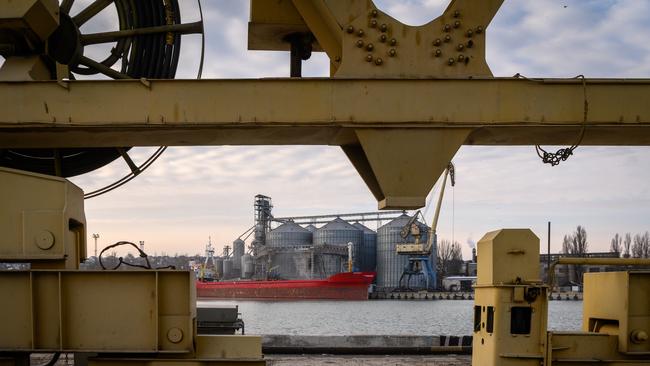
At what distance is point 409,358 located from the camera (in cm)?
1129

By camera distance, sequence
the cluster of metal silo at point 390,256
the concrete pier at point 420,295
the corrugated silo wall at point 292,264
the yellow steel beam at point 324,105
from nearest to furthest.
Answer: the yellow steel beam at point 324,105, the concrete pier at point 420,295, the corrugated silo wall at point 292,264, the cluster of metal silo at point 390,256

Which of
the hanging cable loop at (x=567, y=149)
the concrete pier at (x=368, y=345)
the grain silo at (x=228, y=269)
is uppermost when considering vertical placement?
the hanging cable loop at (x=567, y=149)

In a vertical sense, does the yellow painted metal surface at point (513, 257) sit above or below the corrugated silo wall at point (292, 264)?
above

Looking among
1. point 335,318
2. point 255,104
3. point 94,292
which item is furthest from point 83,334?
point 335,318

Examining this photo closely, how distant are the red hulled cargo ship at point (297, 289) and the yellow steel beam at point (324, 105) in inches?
2797

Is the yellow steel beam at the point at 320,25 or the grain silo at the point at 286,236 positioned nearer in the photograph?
the yellow steel beam at the point at 320,25

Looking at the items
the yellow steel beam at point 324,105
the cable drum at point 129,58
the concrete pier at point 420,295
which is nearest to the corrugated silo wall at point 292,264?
the concrete pier at point 420,295

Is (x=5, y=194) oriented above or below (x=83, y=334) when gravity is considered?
above

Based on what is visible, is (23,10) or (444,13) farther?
(444,13)

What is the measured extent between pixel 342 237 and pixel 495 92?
94584mm

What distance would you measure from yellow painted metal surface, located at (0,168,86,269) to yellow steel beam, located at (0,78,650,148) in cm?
57

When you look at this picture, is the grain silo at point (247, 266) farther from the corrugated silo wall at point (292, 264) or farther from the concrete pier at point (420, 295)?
the concrete pier at point (420, 295)

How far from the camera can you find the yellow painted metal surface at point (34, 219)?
5.48 meters

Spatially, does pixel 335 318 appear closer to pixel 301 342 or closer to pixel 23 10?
pixel 301 342
